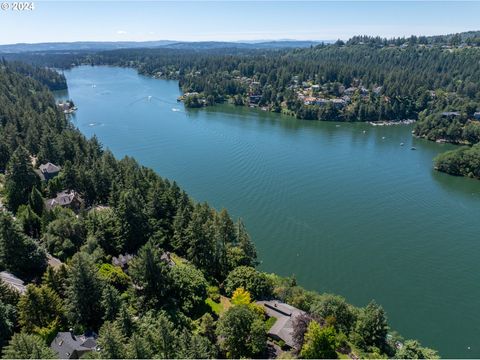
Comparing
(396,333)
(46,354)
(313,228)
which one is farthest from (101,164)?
(396,333)

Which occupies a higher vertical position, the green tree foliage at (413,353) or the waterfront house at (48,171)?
the waterfront house at (48,171)

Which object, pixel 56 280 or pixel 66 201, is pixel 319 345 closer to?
pixel 56 280

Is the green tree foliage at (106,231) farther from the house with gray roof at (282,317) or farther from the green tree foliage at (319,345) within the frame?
the green tree foliage at (319,345)

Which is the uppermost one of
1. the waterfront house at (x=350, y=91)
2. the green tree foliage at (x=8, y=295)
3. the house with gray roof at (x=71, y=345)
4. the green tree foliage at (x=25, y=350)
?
the waterfront house at (x=350, y=91)

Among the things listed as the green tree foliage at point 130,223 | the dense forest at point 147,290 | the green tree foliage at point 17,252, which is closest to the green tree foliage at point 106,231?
the dense forest at point 147,290

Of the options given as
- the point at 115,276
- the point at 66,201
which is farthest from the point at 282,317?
the point at 66,201

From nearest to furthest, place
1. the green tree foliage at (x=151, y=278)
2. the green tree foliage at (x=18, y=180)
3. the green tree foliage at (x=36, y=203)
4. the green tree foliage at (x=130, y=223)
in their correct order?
the green tree foliage at (x=151, y=278), the green tree foliage at (x=130, y=223), the green tree foliage at (x=36, y=203), the green tree foliage at (x=18, y=180)
